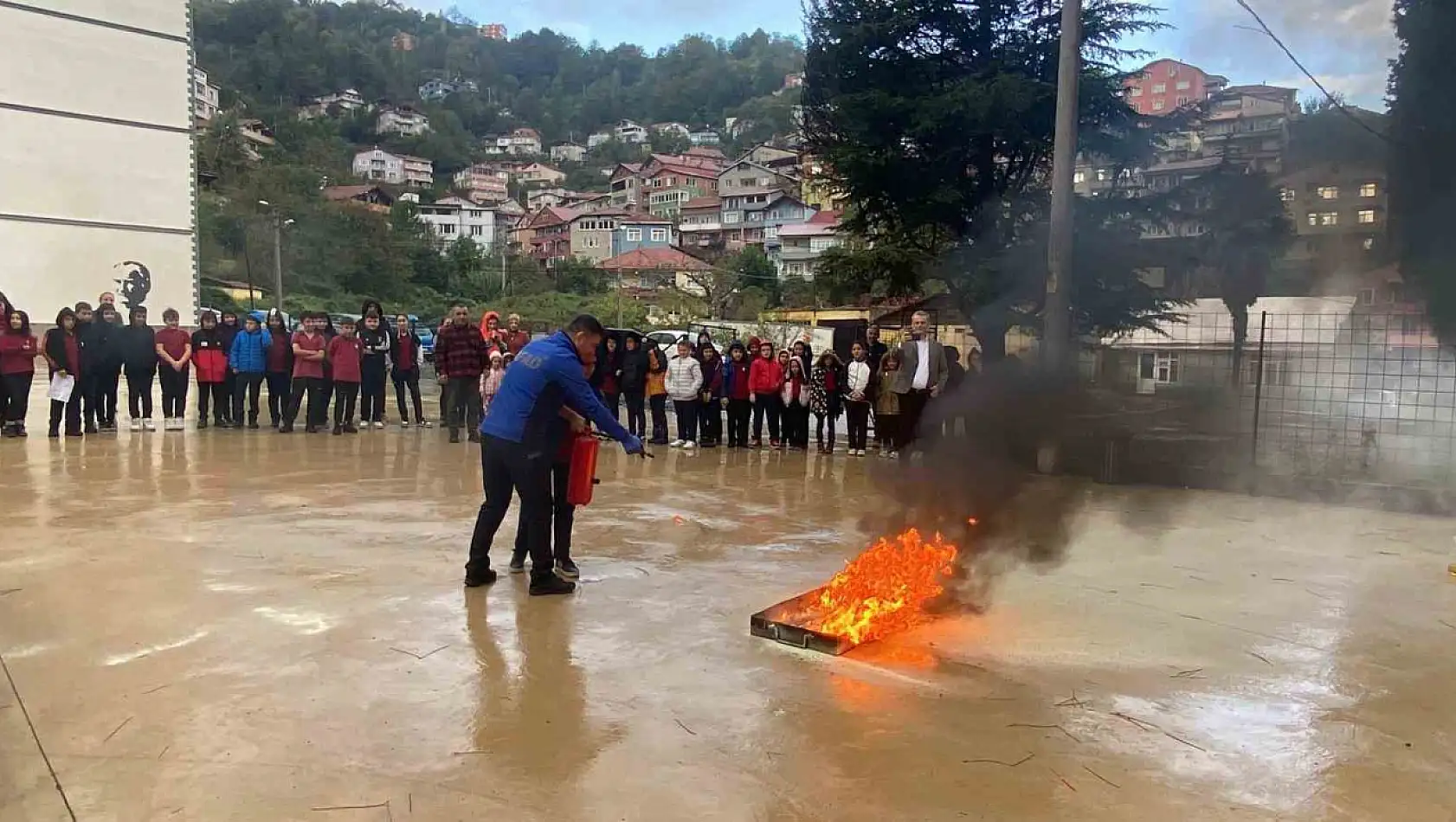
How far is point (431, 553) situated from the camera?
21.0 ft

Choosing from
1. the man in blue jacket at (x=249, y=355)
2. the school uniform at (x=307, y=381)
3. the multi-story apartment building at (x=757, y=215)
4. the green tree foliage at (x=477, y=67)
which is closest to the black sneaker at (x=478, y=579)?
the school uniform at (x=307, y=381)

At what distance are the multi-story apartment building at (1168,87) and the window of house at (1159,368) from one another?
119 inches

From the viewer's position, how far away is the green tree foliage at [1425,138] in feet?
36.0

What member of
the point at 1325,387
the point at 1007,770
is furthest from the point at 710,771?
the point at 1325,387

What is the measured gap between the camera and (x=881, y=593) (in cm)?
500

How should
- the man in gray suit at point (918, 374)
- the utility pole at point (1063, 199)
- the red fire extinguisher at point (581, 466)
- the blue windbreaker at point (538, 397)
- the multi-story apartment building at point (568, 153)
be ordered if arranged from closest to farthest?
the blue windbreaker at point (538, 397) → the red fire extinguisher at point (581, 466) → the utility pole at point (1063, 199) → the man in gray suit at point (918, 374) → the multi-story apartment building at point (568, 153)

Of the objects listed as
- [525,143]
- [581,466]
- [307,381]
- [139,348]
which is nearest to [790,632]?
[581,466]

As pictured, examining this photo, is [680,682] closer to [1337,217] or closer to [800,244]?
Result: [1337,217]

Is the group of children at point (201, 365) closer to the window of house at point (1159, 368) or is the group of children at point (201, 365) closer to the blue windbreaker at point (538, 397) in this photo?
the blue windbreaker at point (538, 397)

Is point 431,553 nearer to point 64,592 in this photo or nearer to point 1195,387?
point 64,592

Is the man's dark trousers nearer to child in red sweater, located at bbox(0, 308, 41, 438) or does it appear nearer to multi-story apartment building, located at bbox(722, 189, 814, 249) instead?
child in red sweater, located at bbox(0, 308, 41, 438)

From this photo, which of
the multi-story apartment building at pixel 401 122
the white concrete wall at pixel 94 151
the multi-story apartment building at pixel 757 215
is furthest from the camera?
the multi-story apartment building at pixel 401 122

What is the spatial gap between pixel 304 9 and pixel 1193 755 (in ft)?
507

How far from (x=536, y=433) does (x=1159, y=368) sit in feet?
29.0
